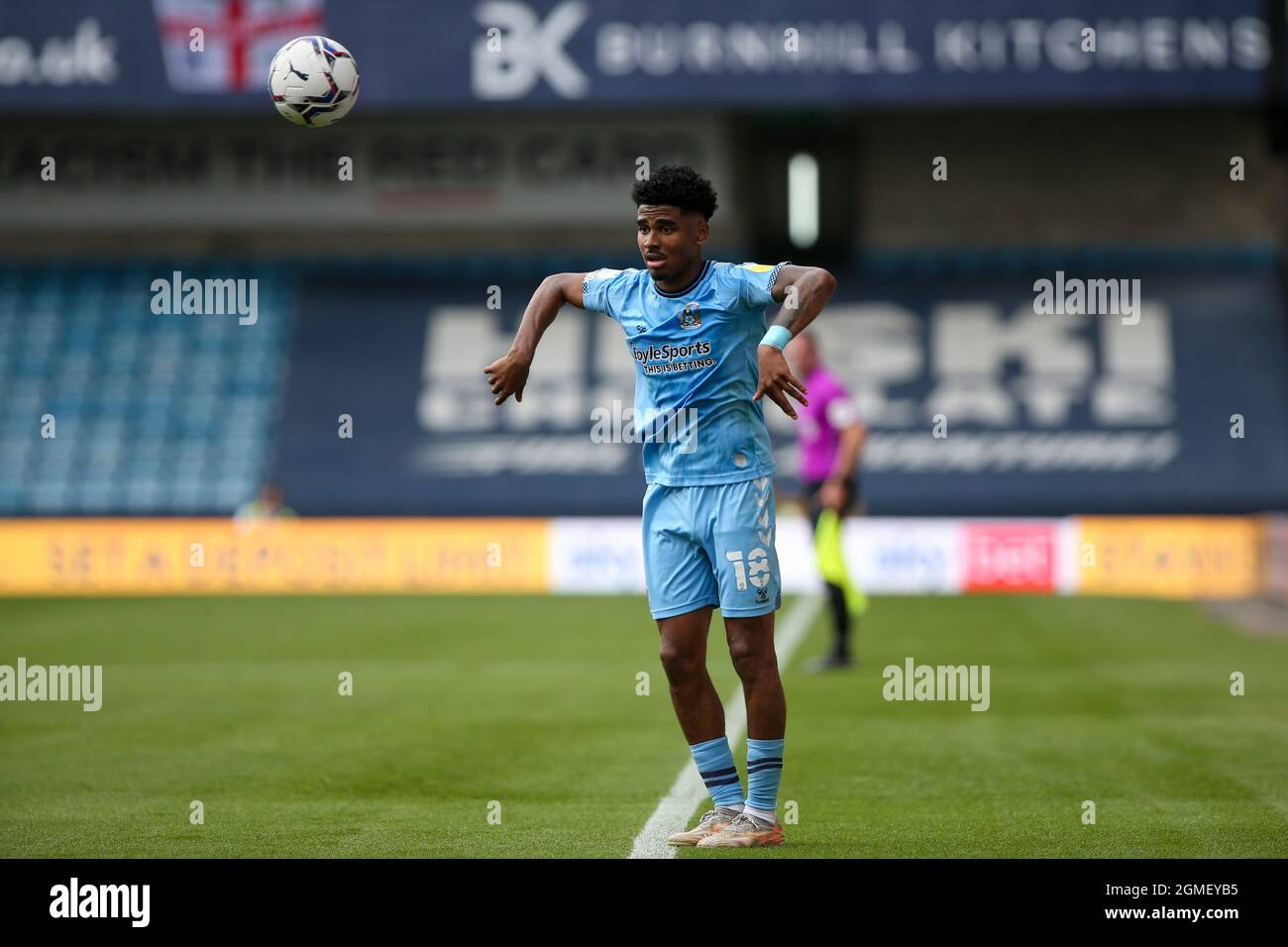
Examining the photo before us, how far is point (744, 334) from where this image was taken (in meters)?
6.98

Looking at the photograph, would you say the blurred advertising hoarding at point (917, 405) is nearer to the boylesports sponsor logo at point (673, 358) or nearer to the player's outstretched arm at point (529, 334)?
the player's outstretched arm at point (529, 334)

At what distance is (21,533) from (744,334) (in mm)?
20489

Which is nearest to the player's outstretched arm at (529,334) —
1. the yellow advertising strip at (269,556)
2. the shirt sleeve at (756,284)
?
the shirt sleeve at (756,284)

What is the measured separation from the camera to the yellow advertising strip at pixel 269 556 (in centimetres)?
2455

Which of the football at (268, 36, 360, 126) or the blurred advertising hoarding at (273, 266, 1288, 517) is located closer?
the football at (268, 36, 360, 126)

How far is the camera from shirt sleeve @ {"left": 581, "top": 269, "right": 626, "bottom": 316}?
7129 mm

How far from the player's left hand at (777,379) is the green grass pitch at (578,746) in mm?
1638

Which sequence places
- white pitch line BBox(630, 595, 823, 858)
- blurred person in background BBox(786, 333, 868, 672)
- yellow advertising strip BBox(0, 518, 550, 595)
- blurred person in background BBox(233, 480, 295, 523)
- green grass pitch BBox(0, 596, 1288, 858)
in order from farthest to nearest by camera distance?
blurred person in background BBox(233, 480, 295, 523), yellow advertising strip BBox(0, 518, 550, 595), blurred person in background BBox(786, 333, 868, 672), green grass pitch BBox(0, 596, 1288, 858), white pitch line BBox(630, 595, 823, 858)

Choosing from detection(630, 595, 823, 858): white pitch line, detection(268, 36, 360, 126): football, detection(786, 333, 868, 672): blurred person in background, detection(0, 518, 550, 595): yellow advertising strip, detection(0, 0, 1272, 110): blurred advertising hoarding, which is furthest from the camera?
detection(0, 0, 1272, 110): blurred advertising hoarding

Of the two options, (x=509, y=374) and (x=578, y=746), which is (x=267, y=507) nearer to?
(x=578, y=746)

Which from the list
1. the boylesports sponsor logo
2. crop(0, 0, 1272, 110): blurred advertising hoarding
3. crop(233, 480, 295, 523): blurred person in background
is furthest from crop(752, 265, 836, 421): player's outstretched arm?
crop(0, 0, 1272, 110): blurred advertising hoarding

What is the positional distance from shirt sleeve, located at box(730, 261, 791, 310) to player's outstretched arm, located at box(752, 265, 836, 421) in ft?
0.07

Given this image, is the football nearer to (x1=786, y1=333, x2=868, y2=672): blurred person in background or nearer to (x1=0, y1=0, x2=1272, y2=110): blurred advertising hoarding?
(x1=786, y1=333, x2=868, y2=672): blurred person in background

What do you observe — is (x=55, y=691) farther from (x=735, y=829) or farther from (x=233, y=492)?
(x=233, y=492)
